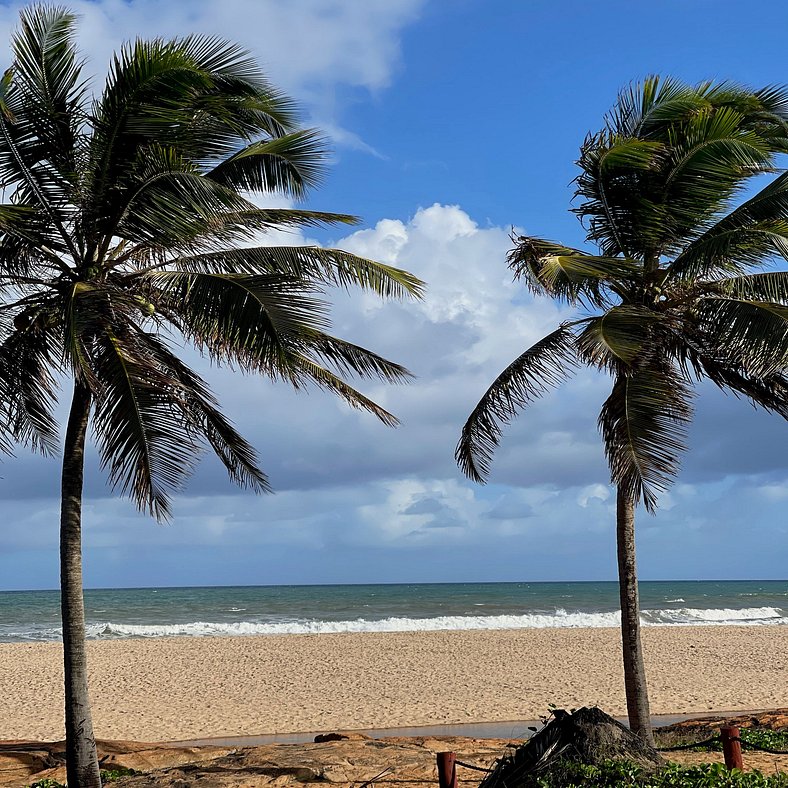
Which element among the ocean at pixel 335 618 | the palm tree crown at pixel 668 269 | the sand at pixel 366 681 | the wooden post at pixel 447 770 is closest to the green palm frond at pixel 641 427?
the palm tree crown at pixel 668 269

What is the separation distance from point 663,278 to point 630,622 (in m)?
3.64

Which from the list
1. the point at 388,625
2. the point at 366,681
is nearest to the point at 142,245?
the point at 366,681

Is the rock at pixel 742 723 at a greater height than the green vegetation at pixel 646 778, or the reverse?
the green vegetation at pixel 646 778

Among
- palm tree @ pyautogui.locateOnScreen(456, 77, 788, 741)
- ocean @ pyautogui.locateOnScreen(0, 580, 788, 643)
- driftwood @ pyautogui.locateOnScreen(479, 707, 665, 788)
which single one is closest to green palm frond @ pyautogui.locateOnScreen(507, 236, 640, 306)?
palm tree @ pyautogui.locateOnScreen(456, 77, 788, 741)

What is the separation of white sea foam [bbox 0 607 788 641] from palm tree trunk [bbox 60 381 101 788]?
84.5 ft

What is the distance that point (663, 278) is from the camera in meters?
8.84

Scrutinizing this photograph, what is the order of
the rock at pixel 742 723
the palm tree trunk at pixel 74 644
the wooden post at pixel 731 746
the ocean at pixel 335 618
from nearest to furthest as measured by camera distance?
the wooden post at pixel 731 746 < the palm tree trunk at pixel 74 644 < the rock at pixel 742 723 < the ocean at pixel 335 618

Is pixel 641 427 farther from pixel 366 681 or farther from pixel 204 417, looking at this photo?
pixel 366 681

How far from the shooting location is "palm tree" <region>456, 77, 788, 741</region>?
26.2 feet

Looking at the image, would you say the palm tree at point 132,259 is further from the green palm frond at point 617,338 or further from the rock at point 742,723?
the rock at point 742,723

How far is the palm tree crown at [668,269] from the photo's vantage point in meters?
7.98

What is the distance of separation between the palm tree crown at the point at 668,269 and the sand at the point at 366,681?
7.21m

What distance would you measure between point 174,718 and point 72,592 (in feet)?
27.1

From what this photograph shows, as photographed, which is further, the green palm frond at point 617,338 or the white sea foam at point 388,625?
the white sea foam at point 388,625
